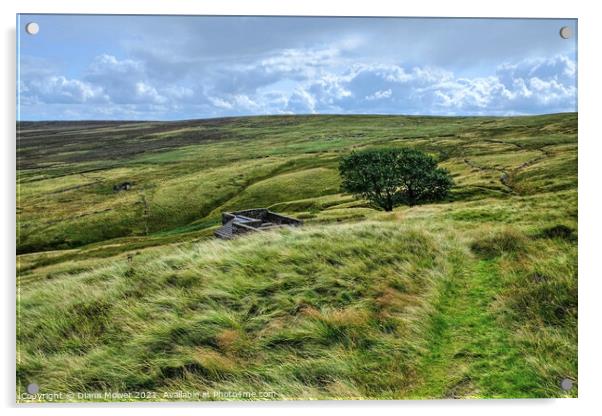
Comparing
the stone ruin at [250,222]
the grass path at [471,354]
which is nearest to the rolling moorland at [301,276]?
the grass path at [471,354]

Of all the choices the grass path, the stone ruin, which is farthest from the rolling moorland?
the stone ruin

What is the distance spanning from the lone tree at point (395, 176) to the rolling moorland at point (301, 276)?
231mm

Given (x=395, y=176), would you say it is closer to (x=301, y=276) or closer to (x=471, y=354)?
(x=301, y=276)

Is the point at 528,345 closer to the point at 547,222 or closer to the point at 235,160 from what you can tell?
the point at 547,222

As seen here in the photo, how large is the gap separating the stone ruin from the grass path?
285cm

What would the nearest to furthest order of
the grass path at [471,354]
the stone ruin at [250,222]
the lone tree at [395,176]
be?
the grass path at [471,354] → the stone ruin at [250,222] → the lone tree at [395,176]

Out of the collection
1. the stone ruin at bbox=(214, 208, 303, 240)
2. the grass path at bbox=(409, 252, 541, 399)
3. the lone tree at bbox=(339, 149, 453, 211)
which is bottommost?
the grass path at bbox=(409, 252, 541, 399)

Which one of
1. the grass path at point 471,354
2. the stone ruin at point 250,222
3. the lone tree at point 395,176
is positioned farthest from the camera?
the lone tree at point 395,176

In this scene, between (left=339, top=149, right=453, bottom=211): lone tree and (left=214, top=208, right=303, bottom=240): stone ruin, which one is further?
(left=339, top=149, right=453, bottom=211): lone tree

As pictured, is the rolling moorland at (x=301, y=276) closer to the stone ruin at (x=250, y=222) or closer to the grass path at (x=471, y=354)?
the grass path at (x=471, y=354)

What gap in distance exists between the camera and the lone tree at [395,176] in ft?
24.8

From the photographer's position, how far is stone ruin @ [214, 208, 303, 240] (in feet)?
23.5

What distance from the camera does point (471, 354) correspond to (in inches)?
235

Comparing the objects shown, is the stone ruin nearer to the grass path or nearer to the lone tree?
the lone tree
